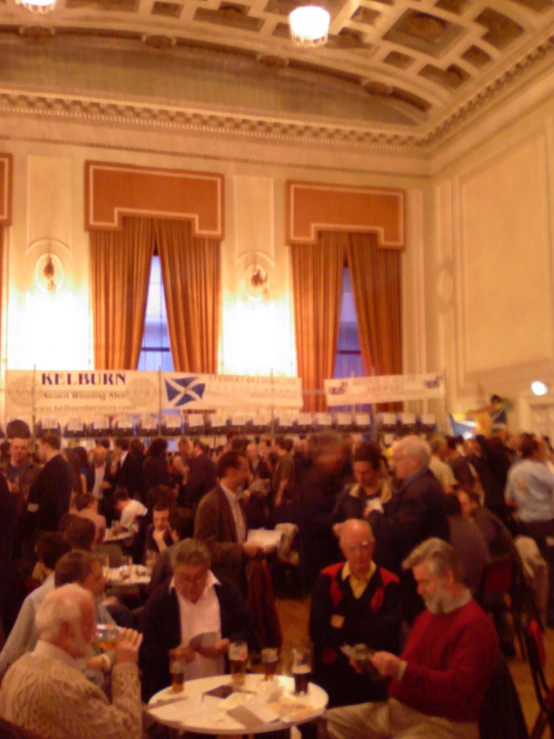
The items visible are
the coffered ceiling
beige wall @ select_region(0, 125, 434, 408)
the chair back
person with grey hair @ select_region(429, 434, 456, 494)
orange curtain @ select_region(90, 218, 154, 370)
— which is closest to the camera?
the chair back

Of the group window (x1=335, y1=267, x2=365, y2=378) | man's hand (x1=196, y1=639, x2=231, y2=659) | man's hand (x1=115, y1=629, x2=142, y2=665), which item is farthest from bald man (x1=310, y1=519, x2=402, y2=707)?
window (x1=335, y1=267, x2=365, y2=378)

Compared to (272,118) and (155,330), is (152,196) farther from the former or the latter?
(272,118)

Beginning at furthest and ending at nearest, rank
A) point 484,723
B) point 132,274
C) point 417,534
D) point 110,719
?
point 132,274 → point 417,534 → point 484,723 → point 110,719

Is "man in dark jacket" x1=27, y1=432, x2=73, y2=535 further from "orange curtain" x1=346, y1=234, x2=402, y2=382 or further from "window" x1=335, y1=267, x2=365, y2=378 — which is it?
"window" x1=335, y1=267, x2=365, y2=378

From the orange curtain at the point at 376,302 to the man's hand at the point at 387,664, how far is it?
11.8 metres

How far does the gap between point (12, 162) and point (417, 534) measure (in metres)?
11.2

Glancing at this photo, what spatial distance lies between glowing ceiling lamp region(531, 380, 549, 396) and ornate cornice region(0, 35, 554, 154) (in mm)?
4688

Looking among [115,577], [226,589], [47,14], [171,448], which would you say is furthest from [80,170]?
[226,589]

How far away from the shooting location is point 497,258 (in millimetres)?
13586

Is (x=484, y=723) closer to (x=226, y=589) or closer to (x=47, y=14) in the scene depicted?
(x=226, y=589)

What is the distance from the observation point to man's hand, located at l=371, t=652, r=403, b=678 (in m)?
3.27

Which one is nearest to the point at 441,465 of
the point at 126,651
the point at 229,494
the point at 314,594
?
the point at 229,494

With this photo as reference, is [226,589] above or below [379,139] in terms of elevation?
below

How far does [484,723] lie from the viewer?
3.31 meters
